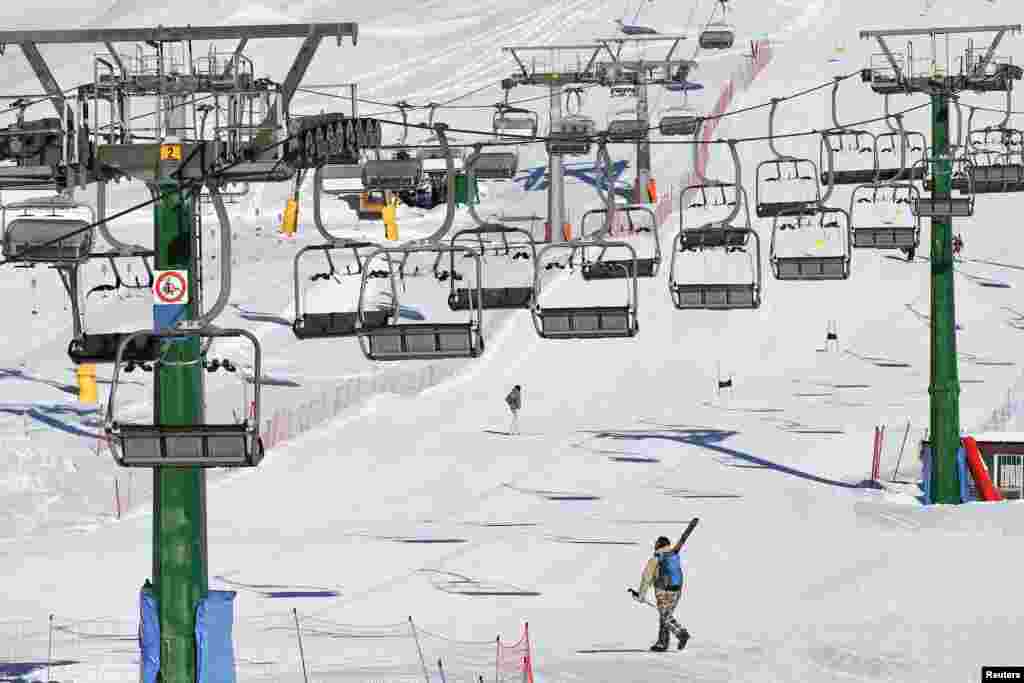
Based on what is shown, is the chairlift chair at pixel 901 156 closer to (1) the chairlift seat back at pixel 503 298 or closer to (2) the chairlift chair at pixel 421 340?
(1) the chairlift seat back at pixel 503 298

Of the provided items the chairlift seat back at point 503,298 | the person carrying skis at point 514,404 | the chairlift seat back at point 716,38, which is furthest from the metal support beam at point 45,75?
the chairlift seat back at point 716,38

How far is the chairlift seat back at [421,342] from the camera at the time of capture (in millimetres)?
21656

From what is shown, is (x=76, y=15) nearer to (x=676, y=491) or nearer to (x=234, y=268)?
(x=234, y=268)

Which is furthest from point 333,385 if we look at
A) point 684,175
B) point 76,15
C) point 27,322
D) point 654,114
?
point 76,15

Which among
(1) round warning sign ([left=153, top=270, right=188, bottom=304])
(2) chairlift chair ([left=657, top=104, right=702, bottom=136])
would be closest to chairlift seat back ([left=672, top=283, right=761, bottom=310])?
(2) chairlift chair ([left=657, top=104, right=702, bottom=136])

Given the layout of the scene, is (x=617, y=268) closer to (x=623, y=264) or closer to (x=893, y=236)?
(x=623, y=264)

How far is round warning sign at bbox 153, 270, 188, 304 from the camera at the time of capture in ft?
62.1

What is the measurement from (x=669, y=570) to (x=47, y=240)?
7.40 meters

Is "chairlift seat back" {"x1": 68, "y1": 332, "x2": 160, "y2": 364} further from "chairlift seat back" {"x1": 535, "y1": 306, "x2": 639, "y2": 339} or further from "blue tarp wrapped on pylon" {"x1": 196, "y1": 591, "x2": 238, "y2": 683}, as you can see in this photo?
"chairlift seat back" {"x1": 535, "y1": 306, "x2": 639, "y2": 339}

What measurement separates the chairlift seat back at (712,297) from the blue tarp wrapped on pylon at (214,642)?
9580 millimetres

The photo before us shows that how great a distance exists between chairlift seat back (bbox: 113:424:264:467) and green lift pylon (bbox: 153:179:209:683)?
2.68 ft

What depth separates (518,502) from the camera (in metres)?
37.4

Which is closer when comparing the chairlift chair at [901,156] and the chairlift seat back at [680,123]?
the chairlift seat back at [680,123]

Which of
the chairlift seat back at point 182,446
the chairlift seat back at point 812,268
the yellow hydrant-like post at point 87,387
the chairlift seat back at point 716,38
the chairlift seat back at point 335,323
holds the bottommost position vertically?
the yellow hydrant-like post at point 87,387
